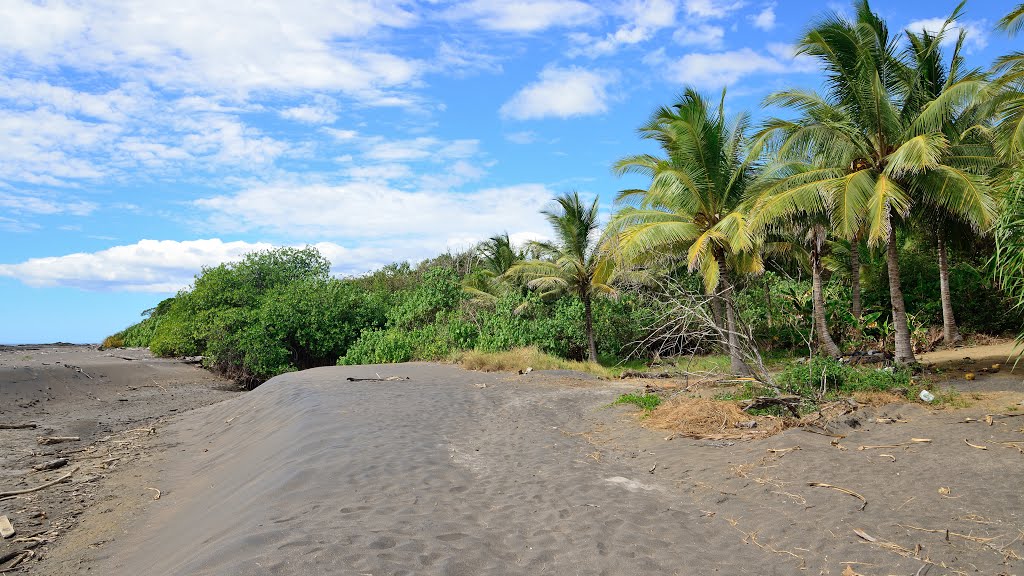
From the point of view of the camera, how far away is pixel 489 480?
709 centimetres

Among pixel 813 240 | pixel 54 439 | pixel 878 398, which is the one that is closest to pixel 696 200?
pixel 813 240

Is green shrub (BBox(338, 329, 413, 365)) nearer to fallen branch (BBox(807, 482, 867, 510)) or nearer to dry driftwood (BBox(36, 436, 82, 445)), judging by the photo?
dry driftwood (BBox(36, 436, 82, 445))

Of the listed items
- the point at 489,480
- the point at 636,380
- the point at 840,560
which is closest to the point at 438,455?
the point at 489,480

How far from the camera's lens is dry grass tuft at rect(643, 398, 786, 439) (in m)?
8.59

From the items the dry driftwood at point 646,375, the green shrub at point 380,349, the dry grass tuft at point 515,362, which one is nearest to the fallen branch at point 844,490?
the dry driftwood at point 646,375

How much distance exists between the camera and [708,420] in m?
9.33

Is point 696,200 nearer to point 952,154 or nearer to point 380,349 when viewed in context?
point 952,154

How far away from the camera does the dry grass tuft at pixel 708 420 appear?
338 inches

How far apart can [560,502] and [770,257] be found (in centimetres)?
1982

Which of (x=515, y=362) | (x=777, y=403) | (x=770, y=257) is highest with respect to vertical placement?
(x=770, y=257)

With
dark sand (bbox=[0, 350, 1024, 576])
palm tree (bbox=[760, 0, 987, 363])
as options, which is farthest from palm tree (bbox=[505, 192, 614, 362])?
dark sand (bbox=[0, 350, 1024, 576])

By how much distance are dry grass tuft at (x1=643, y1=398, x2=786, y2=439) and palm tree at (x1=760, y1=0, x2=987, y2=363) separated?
583cm

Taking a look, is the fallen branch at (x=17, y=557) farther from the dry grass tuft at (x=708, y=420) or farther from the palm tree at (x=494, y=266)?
the palm tree at (x=494, y=266)

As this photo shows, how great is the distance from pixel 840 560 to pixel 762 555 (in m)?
0.56
